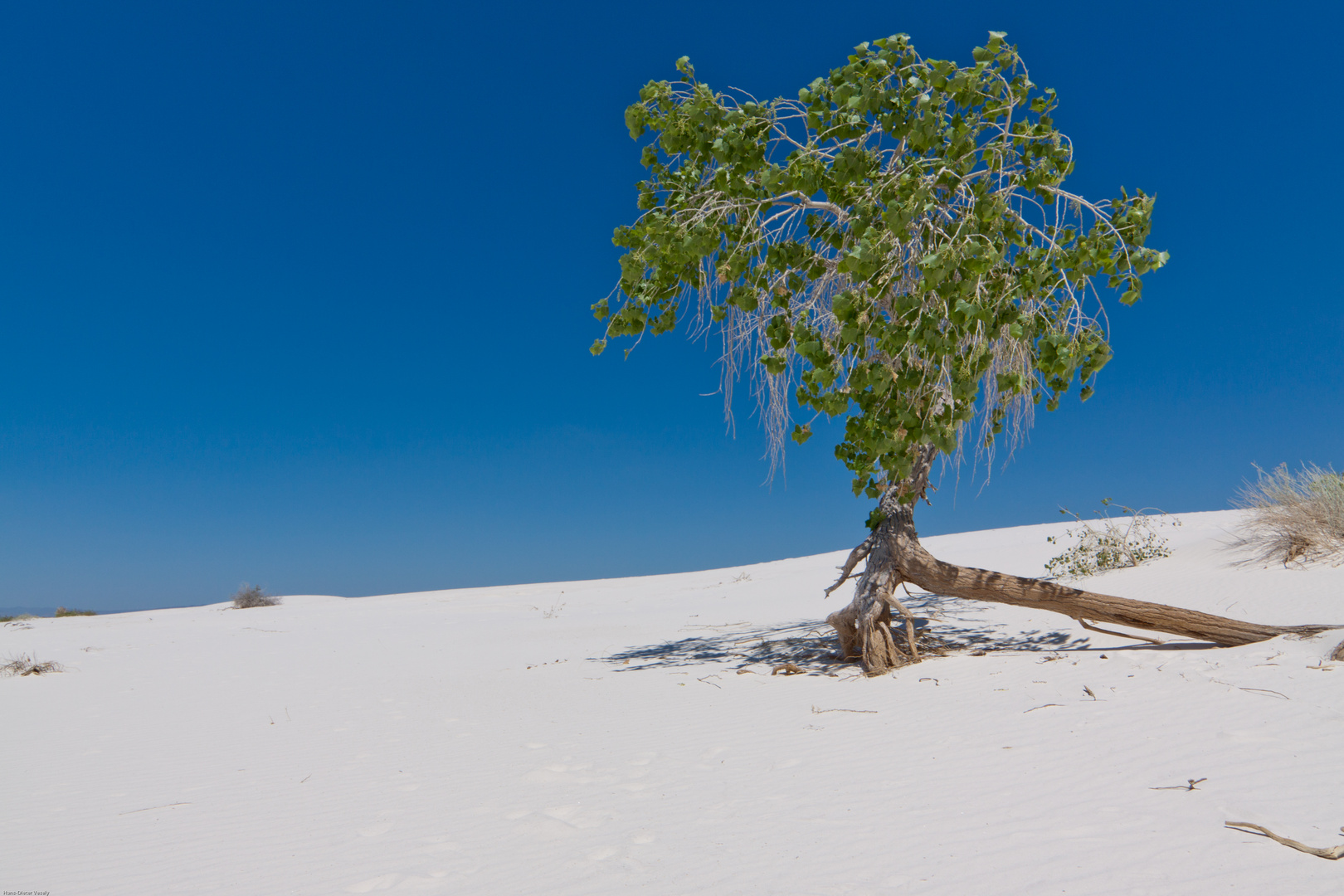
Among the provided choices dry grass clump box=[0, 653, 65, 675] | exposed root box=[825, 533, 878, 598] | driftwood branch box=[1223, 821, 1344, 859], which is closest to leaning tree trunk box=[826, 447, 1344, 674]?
exposed root box=[825, 533, 878, 598]

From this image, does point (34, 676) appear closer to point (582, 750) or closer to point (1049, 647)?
point (582, 750)

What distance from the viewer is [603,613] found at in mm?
16453

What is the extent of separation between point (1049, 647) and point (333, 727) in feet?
23.3

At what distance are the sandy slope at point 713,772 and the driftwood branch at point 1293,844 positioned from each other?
0.04 m

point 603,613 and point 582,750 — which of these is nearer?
point 582,750

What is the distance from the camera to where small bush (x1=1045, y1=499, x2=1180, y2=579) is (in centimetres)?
1295

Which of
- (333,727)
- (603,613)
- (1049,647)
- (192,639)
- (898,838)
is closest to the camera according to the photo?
(898,838)

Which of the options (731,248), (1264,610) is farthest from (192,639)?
(1264,610)

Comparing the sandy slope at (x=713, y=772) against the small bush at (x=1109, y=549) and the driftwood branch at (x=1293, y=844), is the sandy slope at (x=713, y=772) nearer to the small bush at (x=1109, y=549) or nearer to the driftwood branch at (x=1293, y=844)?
the driftwood branch at (x=1293, y=844)

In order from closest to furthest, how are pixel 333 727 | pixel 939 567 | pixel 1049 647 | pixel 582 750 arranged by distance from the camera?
1. pixel 582 750
2. pixel 333 727
3. pixel 1049 647
4. pixel 939 567

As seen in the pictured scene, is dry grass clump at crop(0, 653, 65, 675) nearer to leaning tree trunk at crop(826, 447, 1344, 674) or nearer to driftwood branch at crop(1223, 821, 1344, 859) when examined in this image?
leaning tree trunk at crop(826, 447, 1344, 674)

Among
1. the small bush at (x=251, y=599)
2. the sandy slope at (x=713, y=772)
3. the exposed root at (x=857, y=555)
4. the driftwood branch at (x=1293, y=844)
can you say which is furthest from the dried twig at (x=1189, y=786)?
the small bush at (x=251, y=599)

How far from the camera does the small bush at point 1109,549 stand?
12.9 meters

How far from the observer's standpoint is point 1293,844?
9.72 ft
